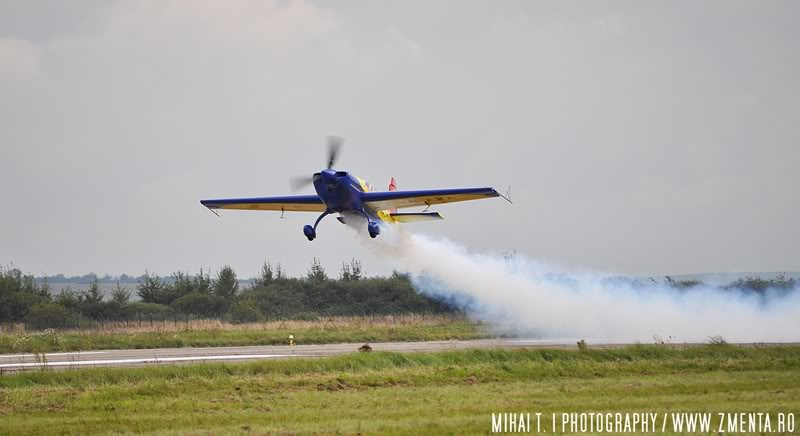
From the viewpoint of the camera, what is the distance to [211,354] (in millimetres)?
35906

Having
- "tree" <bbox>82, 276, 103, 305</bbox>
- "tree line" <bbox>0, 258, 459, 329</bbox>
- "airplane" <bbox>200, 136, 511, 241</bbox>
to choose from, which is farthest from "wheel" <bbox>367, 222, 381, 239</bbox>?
"tree" <bbox>82, 276, 103, 305</bbox>

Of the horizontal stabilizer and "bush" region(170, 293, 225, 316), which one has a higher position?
the horizontal stabilizer

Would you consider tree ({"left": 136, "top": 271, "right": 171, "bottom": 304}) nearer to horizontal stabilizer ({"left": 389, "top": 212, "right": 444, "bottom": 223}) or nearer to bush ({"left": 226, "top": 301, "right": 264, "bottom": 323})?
bush ({"left": 226, "top": 301, "right": 264, "bottom": 323})

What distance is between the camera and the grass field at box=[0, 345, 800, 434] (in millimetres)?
19609

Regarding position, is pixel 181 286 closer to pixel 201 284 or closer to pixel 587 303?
pixel 201 284

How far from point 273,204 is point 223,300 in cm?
2802

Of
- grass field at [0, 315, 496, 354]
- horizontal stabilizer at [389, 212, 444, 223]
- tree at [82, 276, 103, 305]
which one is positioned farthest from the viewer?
tree at [82, 276, 103, 305]

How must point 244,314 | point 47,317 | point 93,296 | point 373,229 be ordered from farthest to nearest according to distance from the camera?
1. point 93,296
2. point 244,314
3. point 47,317
4. point 373,229

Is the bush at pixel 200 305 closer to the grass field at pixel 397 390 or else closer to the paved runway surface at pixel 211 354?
the paved runway surface at pixel 211 354

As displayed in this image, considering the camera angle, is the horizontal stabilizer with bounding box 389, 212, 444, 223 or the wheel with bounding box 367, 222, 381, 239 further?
the horizontal stabilizer with bounding box 389, 212, 444, 223

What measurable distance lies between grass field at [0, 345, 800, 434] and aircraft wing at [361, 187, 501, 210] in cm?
1154

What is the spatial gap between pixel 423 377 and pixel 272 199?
21569 millimetres

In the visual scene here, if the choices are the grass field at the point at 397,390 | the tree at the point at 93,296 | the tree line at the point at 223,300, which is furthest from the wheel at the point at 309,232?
the tree at the point at 93,296

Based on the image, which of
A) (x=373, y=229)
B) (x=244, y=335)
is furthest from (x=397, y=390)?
(x=244, y=335)
